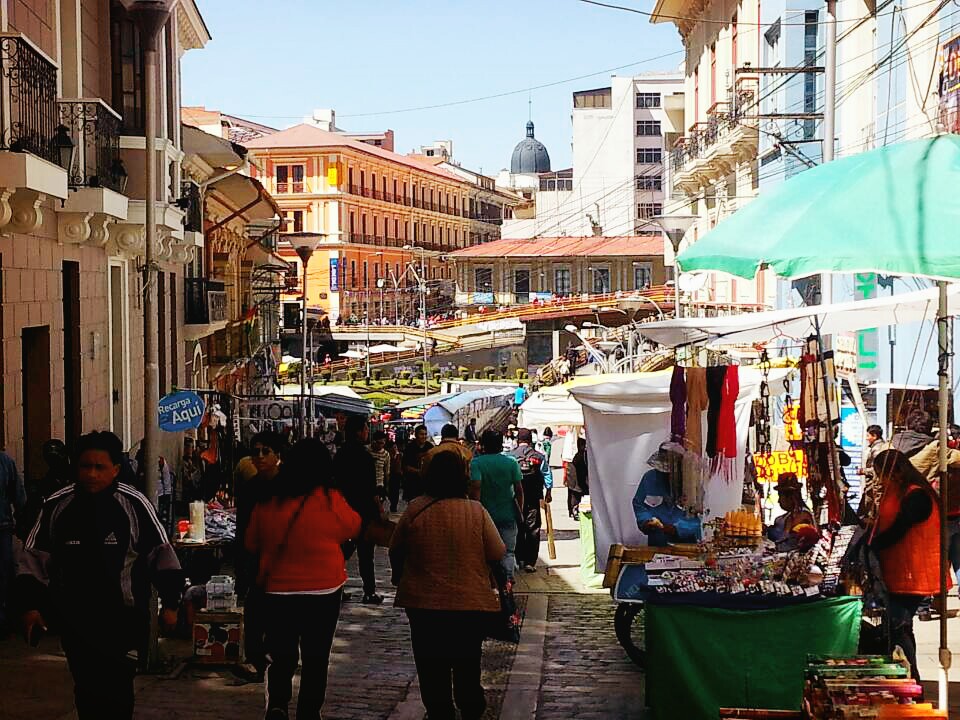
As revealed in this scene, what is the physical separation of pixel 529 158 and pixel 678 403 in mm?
109203

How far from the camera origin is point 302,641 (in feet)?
22.5

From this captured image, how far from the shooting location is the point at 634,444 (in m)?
12.9

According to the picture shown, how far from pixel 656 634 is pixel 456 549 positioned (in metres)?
1.25

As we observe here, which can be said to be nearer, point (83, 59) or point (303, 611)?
point (303, 611)

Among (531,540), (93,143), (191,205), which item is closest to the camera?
(531,540)

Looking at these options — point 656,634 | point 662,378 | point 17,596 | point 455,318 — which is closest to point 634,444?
point 662,378

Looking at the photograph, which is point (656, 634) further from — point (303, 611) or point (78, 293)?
point (78, 293)

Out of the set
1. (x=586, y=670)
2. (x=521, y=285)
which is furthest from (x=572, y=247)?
(x=586, y=670)

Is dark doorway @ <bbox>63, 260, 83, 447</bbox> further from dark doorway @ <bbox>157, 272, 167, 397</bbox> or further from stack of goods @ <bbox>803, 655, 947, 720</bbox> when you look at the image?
stack of goods @ <bbox>803, 655, 947, 720</bbox>

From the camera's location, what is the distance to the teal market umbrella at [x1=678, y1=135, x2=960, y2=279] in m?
5.59

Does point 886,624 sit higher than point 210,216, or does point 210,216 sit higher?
point 210,216

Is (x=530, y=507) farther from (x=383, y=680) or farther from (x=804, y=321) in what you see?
(x=383, y=680)

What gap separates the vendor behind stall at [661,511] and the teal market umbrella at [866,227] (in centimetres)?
365

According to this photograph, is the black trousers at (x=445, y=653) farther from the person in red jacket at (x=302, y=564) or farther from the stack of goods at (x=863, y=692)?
the stack of goods at (x=863, y=692)
